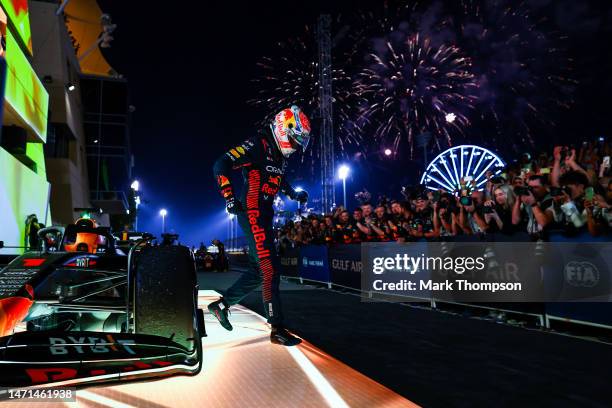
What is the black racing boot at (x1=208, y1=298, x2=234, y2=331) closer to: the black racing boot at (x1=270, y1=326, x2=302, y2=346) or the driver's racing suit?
the driver's racing suit

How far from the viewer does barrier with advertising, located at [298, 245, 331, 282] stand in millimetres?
11961

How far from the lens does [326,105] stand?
28750mm

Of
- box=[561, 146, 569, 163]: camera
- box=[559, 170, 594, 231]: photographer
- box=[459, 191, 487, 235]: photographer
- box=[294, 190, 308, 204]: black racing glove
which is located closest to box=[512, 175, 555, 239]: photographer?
box=[559, 170, 594, 231]: photographer

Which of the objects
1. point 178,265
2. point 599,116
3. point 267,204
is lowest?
point 178,265

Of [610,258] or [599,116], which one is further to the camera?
[599,116]

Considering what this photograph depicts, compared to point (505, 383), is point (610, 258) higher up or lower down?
higher up

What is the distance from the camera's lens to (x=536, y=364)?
364cm

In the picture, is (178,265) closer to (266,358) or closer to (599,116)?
(266,358)

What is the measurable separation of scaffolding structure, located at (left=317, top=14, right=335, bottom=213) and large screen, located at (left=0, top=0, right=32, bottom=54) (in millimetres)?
16260

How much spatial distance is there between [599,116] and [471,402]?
50940 mm

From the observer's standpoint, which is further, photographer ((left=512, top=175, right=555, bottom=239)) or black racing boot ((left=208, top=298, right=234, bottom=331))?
photographer ((left=512, top=175, right=555, bottom=239))

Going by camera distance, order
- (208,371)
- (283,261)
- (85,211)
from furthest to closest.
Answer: (283,261) < (85,211) < (208,371)

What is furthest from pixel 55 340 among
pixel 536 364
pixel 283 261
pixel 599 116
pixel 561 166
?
pixel 599 116

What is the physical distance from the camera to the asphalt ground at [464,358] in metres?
2.87
